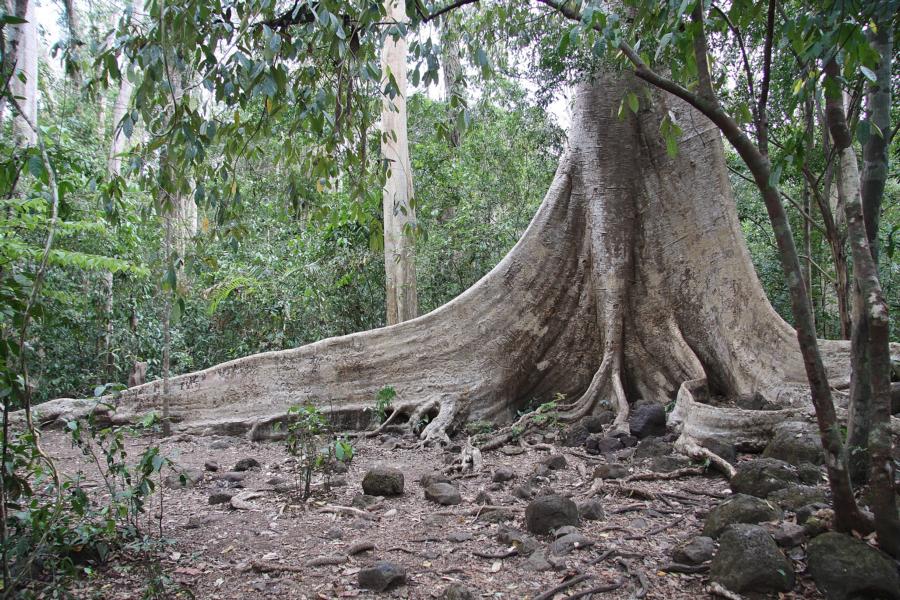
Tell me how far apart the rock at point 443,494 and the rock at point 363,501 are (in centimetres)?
34

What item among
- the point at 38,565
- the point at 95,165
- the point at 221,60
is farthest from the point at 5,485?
the point at 95,165

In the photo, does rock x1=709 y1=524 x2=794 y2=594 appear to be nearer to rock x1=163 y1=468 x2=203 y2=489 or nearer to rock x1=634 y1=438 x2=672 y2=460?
rock x1=634 y1=438 x2=672 y2=460

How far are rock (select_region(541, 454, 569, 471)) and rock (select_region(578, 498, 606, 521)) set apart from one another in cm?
105

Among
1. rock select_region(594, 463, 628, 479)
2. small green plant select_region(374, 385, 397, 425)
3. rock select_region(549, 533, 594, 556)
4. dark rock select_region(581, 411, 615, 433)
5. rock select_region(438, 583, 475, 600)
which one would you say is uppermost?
small green plant select_region(374, 385, 397, 425)

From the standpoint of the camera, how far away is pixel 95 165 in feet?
26.9

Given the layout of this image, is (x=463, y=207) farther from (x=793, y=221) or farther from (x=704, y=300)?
(x=793, y=221)

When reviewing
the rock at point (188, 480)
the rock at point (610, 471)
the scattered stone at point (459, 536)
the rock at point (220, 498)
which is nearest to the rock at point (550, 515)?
the scattered stone at point (459, 536)

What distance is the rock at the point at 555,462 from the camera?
4.39 m

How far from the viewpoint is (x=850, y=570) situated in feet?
7.23

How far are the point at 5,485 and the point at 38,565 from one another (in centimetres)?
49

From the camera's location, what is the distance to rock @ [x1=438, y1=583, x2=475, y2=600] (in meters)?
2.43

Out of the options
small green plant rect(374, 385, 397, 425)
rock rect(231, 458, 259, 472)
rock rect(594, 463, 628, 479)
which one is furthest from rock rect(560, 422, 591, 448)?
rock rect(231, 458, 259, 472)

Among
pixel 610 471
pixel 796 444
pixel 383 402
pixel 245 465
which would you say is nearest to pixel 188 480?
pixel 245 465

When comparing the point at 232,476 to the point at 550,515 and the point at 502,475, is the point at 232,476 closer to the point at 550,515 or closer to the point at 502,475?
the point at 502,475
